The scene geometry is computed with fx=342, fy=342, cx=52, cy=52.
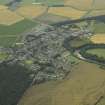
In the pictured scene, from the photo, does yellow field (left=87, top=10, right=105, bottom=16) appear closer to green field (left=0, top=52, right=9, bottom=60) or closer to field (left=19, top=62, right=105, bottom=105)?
green field (left=0, top=52, right=9, bottom=60)

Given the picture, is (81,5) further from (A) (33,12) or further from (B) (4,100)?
(B) (4,100)

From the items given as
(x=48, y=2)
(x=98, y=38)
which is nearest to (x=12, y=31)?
(x=98, y=38)

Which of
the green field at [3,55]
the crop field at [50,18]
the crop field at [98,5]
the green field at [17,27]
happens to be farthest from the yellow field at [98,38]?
the crop field at [98,5]

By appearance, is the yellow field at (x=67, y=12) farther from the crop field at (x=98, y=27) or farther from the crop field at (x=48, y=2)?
the crop field at (x=98, y=27)

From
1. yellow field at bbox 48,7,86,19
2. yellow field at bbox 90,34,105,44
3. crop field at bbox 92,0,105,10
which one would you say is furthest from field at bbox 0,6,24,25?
yellow field at bbox 90,34,105,44

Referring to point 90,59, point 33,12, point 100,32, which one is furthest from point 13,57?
point 33,12
